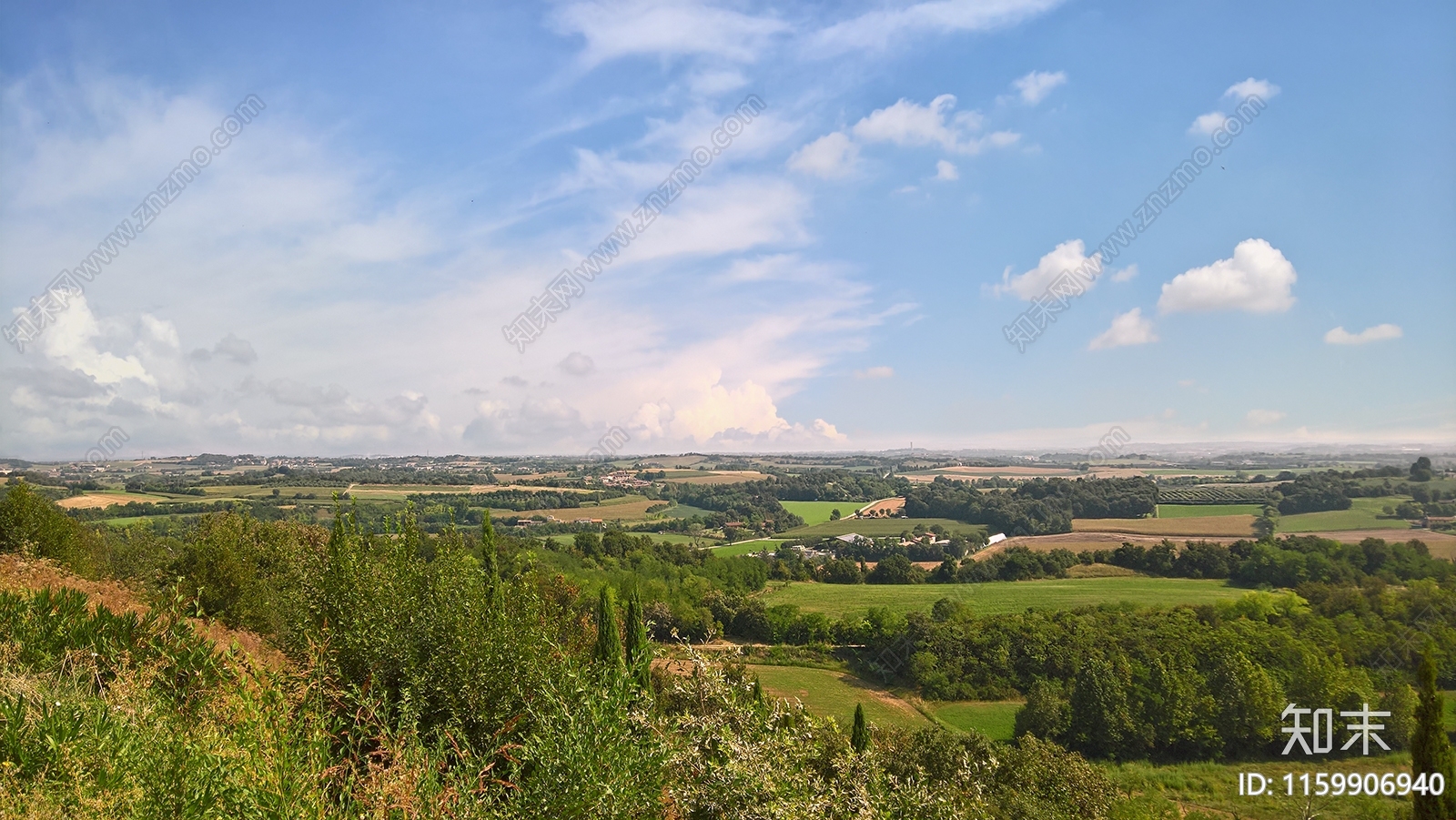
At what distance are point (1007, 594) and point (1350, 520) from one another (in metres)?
24.8

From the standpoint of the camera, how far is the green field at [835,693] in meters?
39.3

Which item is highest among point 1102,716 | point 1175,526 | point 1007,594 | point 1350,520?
point 1350,520

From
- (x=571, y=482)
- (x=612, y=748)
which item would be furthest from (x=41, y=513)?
(x=571, y=482)

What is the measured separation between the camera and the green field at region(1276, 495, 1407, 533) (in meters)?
41.0

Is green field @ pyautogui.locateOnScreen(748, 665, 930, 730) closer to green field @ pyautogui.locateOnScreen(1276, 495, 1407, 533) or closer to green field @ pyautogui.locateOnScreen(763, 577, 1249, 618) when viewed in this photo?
green field @ pyautogui.locateOnScreen(763, 577, 1249, 618)

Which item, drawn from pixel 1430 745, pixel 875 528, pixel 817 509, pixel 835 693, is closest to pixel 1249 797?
pixel 1430 745

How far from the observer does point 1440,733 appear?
1579cm

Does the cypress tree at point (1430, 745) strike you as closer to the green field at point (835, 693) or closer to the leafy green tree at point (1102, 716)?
the leafy green tree at point (1102, 716)

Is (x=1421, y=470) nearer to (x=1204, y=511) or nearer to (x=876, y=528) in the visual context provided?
(x=1204, y=511)

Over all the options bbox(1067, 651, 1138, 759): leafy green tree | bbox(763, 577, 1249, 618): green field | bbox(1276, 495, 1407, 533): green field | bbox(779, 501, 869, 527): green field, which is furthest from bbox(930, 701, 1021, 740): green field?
bbox(779, 501, 869, 527): green field

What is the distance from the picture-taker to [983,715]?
41406mm

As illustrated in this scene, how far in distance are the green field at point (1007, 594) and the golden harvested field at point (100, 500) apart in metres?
56.4

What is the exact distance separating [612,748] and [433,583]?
4.69 metres

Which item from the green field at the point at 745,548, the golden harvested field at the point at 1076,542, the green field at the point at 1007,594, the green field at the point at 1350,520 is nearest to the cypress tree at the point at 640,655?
the green field at the point at 1007,594
